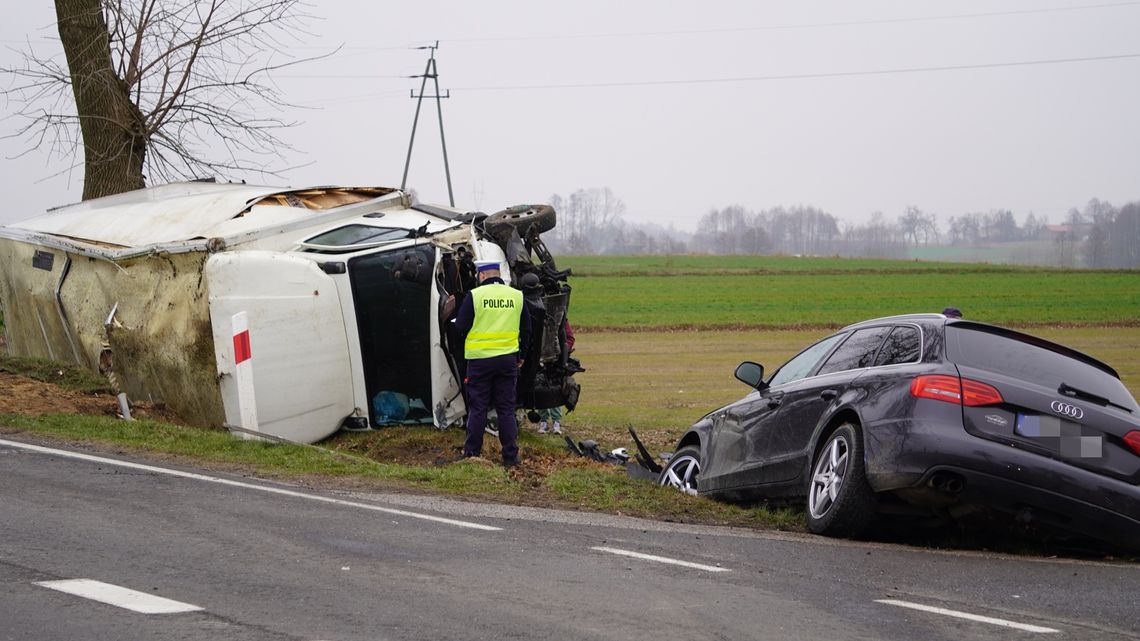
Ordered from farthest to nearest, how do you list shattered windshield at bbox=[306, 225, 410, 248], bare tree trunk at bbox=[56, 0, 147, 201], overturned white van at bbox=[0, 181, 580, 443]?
bare tree trunk at bbox=[56, 0, 147, 201]
shattered windshield at bbox=[306, 225, 410, 248]
overturned white van at bbox=[0, 181, 580, 443]

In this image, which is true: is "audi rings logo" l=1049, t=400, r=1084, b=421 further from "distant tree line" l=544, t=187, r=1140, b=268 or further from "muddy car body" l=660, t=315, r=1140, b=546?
"distant tree line" l=544, t=187, r=1140, b=268

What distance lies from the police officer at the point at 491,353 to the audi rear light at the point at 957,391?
3.83 metres

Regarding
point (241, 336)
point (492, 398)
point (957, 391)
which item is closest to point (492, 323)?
point (492, 398)

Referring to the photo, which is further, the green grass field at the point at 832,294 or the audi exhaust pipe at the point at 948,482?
the green grass field at the point at 832,294

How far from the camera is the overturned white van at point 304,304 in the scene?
34.1ft

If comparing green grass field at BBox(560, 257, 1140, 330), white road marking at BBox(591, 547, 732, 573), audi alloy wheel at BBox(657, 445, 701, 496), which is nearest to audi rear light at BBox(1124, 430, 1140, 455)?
white road marking at BBox(591, 547, 732, 573)

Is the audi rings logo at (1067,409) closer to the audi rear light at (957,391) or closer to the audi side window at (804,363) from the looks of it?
the audi rear light at (957,391)

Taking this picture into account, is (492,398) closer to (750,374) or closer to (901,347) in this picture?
(750,374)

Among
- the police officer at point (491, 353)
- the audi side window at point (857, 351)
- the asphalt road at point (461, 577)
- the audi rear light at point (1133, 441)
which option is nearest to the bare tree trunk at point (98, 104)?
the police officer at point (491, 353)

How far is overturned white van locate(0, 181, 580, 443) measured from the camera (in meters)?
10.4

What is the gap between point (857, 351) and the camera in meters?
8.17

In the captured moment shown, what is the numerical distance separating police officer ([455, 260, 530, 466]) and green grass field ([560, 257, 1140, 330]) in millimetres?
25858

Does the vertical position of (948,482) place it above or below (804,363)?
below

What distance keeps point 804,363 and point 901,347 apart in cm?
126
